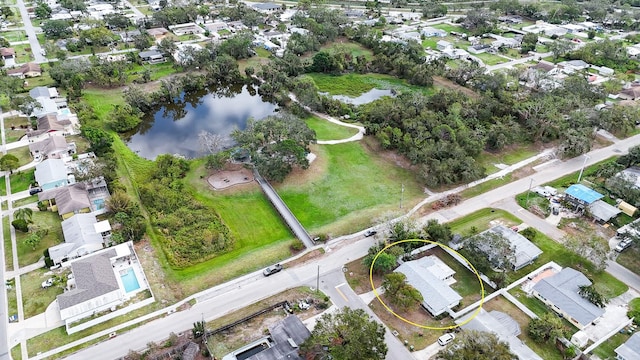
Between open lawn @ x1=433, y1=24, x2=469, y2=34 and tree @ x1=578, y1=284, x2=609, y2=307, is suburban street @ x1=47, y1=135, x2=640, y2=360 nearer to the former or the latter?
tree @ x1=578, y1=284, x2=609, y2=307

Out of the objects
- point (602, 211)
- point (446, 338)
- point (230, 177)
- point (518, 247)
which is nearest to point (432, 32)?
point (602, 211)

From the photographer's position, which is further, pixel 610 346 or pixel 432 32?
pixel 432 32

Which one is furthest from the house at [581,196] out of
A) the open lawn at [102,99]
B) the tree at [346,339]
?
the open lawn at [102,99]

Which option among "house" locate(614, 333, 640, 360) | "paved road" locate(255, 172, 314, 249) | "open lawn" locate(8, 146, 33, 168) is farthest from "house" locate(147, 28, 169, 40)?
"house" locate(614, 333, 640, 360)

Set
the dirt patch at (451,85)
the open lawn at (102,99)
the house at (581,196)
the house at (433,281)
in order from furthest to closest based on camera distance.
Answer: the dirt patch at (451,85), the open lawn at (102,99), the house at (581,196), the house at (433,281)

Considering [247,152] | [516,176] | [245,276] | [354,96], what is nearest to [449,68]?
[354,96]

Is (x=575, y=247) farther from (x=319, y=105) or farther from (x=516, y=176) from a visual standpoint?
(x=319, y=105)

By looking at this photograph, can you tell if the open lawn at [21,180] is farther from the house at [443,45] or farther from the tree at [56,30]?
the house at [443,45]

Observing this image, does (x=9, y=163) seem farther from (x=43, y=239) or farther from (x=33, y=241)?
(x=33, y=241)
